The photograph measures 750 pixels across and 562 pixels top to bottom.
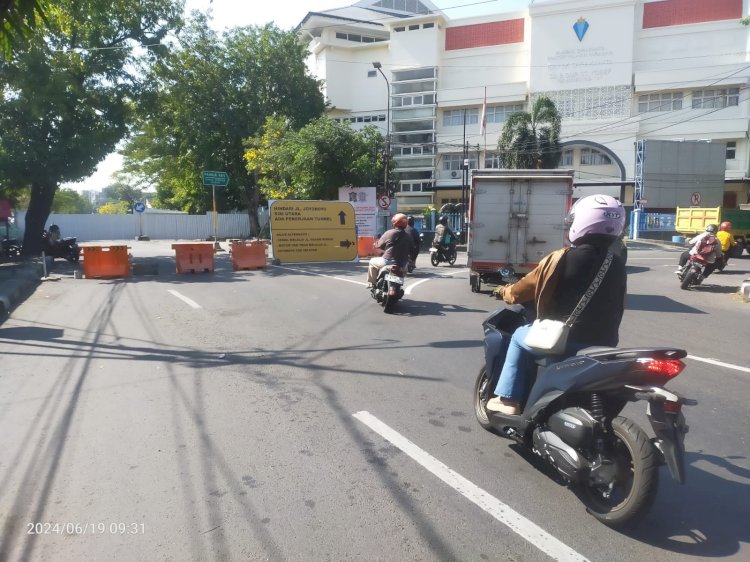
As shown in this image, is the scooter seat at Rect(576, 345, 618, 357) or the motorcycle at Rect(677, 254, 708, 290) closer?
the scooter seat at Rect(576, 345, 618, 357)

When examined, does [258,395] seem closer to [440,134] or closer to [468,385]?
[468,385]

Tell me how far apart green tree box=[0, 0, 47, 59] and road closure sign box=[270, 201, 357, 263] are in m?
14.4

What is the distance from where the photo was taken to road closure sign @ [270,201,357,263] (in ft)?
61.5

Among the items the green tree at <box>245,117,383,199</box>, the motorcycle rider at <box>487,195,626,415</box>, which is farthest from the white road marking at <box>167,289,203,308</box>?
the green tree at <box>245,117,383,199</box>

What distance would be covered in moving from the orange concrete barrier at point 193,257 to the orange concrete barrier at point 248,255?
77 centimetres

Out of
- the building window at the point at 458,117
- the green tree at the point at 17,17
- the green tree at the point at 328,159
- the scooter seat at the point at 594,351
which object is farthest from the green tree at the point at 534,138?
the green tree at the point at 17,17

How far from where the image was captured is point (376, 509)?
3359mm

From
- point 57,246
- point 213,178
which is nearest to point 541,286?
point 57,246

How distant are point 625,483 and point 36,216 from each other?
2575 cm

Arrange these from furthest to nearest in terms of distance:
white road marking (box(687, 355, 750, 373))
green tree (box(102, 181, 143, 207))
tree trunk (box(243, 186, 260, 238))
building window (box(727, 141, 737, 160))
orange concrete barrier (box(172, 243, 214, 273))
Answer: green tree (box(102, 181, 143, 207)) < building window (box(727, 141, 737, 160)) < tree trunk (box(243, 186, 260, 238)) < orange concrete barrier (box(172, 243, 214, 273)) < white road marking (box(687, 355, 750, 373))

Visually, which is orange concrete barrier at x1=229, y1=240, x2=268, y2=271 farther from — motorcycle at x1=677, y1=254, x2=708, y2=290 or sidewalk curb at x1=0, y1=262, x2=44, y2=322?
motorcycle at x1=677, y1=254, x2=708, y2=290

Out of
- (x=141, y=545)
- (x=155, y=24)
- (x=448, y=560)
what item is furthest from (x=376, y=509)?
(x=155, y=24)

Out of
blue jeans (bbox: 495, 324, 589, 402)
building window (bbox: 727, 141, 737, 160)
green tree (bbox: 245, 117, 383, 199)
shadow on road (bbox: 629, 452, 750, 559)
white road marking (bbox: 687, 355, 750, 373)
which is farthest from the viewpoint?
building window (bbox: 727, 141, 737, 160)

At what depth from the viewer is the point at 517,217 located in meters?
12.1
